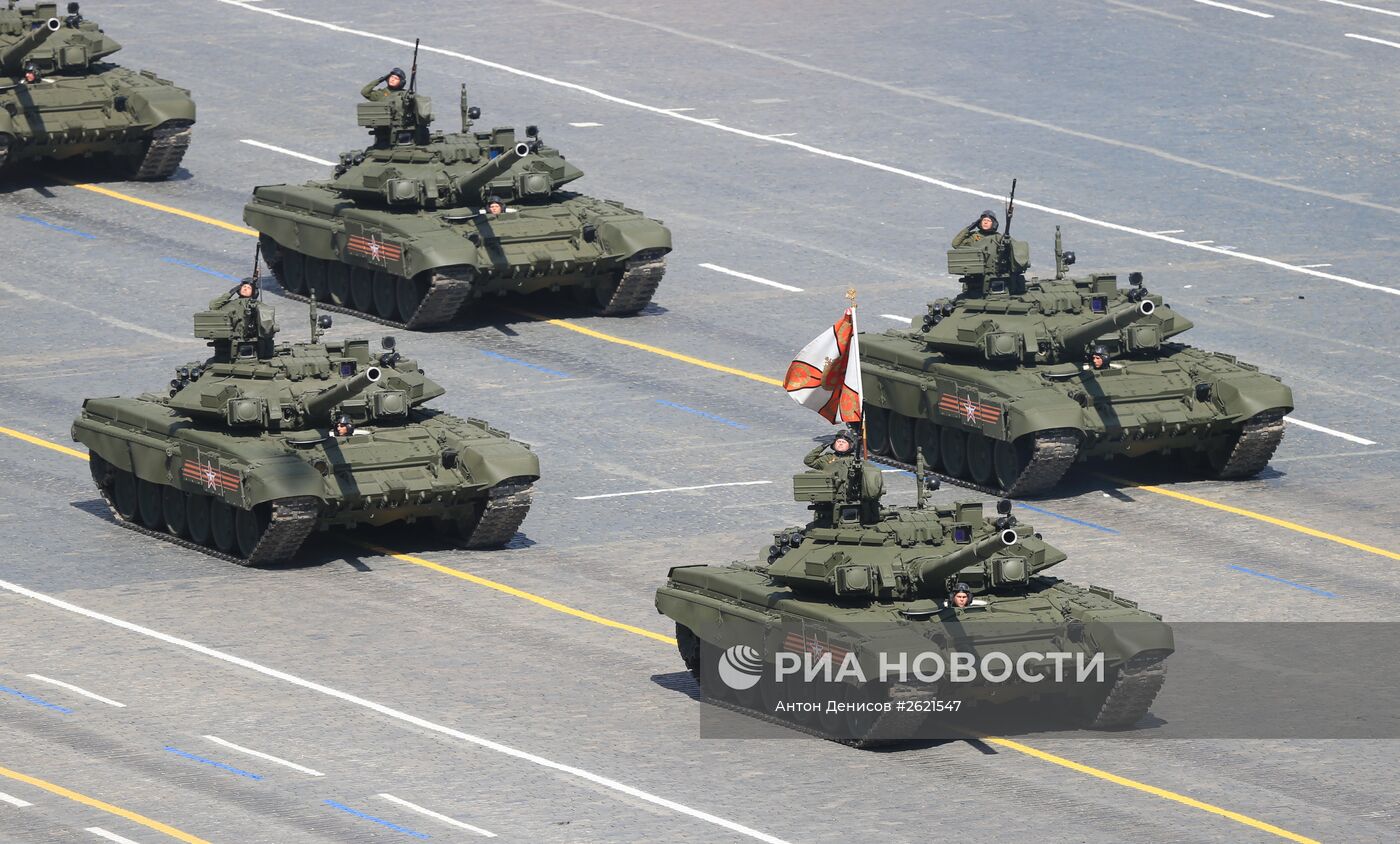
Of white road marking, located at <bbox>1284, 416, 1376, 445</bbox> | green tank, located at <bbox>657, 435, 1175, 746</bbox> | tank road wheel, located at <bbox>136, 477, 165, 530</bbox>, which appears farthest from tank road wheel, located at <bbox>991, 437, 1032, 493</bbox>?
tank road wheel, located at <bbox>136, 477, 165, 530</bbox>

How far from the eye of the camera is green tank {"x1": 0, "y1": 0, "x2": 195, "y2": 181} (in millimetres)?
56906

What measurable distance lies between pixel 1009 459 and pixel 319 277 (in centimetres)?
1480

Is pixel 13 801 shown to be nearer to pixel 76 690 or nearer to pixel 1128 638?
pixel 76 690

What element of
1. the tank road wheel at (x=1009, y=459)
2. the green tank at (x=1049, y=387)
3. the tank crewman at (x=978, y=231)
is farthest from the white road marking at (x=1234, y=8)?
the tank road wheel at (x=1009, y=459)

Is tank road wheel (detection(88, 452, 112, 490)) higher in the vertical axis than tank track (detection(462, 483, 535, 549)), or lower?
lower

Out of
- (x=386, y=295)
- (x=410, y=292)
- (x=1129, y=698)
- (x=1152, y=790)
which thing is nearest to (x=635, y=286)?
(x=410, y=292)

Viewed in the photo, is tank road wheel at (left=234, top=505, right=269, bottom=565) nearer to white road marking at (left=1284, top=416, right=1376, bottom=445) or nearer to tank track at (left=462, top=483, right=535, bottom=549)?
tank track at (left=462, top=483, right=535, bottom=549)

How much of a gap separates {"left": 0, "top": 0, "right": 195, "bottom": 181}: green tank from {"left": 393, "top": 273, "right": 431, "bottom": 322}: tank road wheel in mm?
8840

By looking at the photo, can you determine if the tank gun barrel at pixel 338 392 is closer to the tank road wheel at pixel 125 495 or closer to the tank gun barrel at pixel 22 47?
the tank road wheel at pixel 125 495

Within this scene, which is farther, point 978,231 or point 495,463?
point 978,231

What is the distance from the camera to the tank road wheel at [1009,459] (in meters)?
42.7

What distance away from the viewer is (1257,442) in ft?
142

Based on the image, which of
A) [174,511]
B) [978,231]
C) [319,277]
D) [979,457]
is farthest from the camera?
[319,277]

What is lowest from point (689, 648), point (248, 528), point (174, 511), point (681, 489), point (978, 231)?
point (174, 511)
